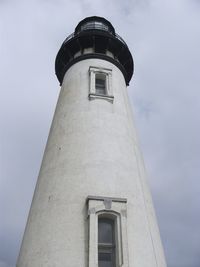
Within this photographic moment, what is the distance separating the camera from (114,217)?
11039 millimetres

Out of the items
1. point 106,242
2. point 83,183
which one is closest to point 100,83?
point 83,183

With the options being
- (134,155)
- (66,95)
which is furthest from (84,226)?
(66,95)

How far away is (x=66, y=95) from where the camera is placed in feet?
52.5

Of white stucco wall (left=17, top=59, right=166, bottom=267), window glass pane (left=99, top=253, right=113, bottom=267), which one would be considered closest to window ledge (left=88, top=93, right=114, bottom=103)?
white stucco wall (left=17, top=59, right=166, bottom=267)

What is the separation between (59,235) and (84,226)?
2.69 ft

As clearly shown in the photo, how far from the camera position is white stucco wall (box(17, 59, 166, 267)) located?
10438 mm

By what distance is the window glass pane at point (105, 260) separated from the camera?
10.5 metres

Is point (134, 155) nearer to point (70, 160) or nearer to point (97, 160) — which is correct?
point (97, 160)

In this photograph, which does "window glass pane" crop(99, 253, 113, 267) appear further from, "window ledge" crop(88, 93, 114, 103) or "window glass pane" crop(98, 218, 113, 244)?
"window ledge" crop(88, 93, 114, 103)

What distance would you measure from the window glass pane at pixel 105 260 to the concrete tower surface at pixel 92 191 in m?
0.03

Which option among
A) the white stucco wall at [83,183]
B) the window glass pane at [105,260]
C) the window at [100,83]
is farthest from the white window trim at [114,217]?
the window at [100,83]

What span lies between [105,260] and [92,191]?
2239 millimetres

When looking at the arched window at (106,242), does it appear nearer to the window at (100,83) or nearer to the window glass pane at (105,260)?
the window glass pane at (105,260)

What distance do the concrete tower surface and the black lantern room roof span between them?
1733 millimetres
